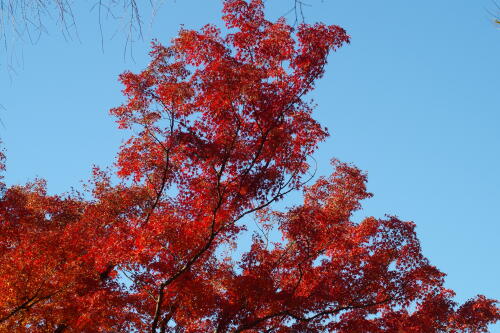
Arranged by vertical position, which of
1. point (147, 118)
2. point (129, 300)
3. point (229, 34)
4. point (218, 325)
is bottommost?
point (218, 325)

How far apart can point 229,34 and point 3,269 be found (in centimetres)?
1197

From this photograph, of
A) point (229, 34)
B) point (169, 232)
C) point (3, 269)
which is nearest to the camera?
point (169, 232)

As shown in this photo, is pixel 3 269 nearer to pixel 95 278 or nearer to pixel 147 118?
pixel 95 278

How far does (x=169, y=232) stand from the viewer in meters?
16.9

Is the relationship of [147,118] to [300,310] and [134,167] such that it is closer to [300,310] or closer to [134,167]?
[134,167]

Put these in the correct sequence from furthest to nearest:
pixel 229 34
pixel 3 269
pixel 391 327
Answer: pixel 391 327 < pixel 3 269 < pixel 229 34

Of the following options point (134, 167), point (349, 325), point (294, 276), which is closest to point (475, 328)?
point (349, 325)

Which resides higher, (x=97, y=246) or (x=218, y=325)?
(x=97, y=246)

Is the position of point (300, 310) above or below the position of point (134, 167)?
below

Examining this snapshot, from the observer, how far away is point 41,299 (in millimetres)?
18828

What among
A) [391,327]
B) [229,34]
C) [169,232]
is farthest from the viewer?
[391,327]

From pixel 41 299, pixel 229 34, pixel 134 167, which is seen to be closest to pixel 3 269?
pixel 41 299

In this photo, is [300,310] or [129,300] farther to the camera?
[129,300]

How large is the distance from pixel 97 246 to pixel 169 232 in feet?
12.4
